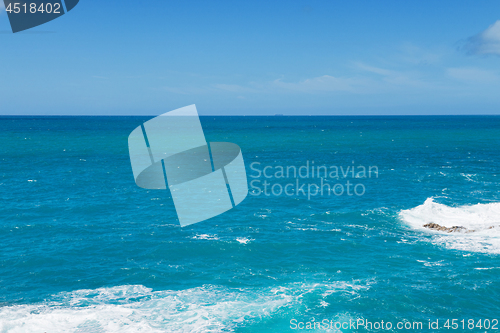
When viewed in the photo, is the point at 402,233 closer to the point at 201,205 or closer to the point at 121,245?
the point at 201,205

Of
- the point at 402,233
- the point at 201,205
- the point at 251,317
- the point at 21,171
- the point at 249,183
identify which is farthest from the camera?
the point at 21,171

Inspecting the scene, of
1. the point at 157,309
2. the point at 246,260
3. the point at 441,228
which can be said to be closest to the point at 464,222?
the point at 441,228

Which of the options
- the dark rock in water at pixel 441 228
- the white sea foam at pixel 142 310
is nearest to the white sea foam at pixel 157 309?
the white sea foam at pixel 142 310

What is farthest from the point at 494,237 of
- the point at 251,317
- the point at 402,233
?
the point at 251,317

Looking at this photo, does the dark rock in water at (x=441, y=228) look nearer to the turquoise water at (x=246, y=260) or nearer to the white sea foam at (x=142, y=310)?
the turquoise water at (x=246, y=260)

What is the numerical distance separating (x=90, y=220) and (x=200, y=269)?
58.1 feet

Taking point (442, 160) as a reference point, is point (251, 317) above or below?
below

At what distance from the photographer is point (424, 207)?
45938 millimetres

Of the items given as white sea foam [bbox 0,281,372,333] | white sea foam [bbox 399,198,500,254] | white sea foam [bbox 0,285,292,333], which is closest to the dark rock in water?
white sea foam [bbox 399,198,500,254]

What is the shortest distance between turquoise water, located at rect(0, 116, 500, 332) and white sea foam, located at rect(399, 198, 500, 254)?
7.4 inches

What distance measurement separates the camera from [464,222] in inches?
1603

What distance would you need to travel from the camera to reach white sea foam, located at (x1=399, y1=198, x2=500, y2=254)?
3503cm

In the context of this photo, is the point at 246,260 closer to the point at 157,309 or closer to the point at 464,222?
the point at 157,309

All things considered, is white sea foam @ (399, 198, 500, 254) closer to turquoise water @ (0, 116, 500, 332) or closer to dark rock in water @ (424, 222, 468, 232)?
turquoise water @ (0, 116, 500, 332)
